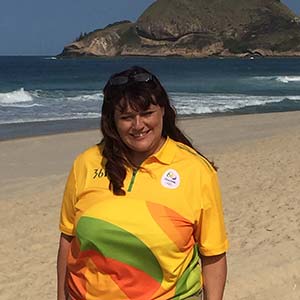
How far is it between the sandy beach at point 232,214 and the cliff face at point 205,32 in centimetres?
13080

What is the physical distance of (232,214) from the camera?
690 centimetres

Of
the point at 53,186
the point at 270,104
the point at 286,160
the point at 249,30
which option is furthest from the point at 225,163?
the point at 249,30

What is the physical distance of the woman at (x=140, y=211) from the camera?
2.09 m

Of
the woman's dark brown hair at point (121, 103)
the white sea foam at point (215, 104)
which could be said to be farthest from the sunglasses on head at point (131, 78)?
the white sea foam at point (215, 104)

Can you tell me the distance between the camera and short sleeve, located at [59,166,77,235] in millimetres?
2215

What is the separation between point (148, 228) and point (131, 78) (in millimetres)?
435

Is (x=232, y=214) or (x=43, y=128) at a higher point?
(x=232, y=214)

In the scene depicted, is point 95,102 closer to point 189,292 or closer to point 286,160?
point 286,160

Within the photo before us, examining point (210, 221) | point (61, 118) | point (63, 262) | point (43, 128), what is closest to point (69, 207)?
point (63, 262)

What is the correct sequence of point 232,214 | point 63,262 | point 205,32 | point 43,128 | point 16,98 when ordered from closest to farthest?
1. point 63,262
2. point 232,214
3. point 43,128
4. point 16,98
5. point 205,32

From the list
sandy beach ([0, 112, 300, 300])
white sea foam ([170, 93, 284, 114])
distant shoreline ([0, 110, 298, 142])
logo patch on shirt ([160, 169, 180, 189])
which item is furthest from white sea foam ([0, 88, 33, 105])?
logo patch on shirt ([160, 169, 180, 189])

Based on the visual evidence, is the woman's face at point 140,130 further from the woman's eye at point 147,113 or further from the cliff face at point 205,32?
the cliff face at point 205,32

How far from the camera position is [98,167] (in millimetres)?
2188

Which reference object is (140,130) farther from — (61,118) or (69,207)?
(61,118)
